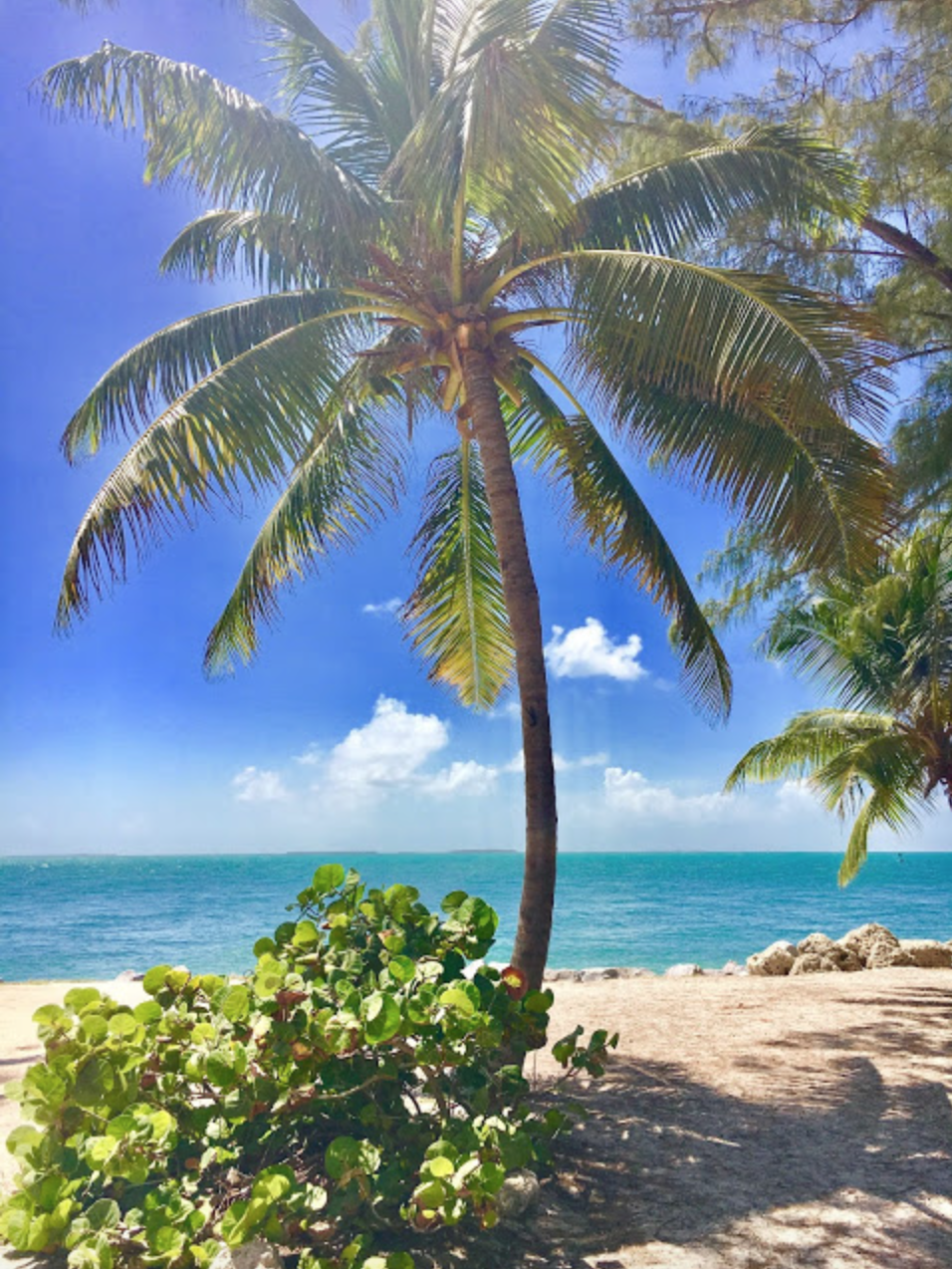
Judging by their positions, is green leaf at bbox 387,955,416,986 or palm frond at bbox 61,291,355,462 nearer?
green leaf at bbox 387,955,416,986

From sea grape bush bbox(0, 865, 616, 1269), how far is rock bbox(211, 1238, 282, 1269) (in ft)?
0.15

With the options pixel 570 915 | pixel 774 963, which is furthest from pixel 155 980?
pixel 570 915

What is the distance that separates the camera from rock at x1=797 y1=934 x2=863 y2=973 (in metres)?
11.7

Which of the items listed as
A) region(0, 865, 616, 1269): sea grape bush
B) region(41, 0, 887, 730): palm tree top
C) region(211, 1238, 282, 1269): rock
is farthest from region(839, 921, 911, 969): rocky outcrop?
region(211, 1238, 282, 1269): rock

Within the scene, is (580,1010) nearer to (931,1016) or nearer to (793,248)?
(931,1016)

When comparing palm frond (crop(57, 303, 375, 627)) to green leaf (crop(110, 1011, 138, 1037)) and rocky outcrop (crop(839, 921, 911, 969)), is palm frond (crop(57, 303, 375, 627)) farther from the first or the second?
rocky outcrop (crop(839, 921, 911, 969))

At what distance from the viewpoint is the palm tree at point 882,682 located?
1013 centimetres

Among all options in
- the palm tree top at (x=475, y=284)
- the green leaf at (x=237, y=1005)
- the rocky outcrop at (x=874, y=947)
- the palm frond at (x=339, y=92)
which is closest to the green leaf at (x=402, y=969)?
the green leaf at (x=237, y=1005)

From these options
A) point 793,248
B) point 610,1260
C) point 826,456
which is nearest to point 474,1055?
point 610,1260

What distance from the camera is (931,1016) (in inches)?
308

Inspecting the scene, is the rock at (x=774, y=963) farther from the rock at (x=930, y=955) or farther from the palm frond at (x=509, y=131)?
the palm frond at (x=509, y=131)

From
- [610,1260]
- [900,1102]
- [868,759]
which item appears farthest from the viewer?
[868,759]

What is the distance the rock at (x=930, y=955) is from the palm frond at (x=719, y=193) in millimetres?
8719

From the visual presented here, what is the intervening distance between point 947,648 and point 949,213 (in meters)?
4.49
